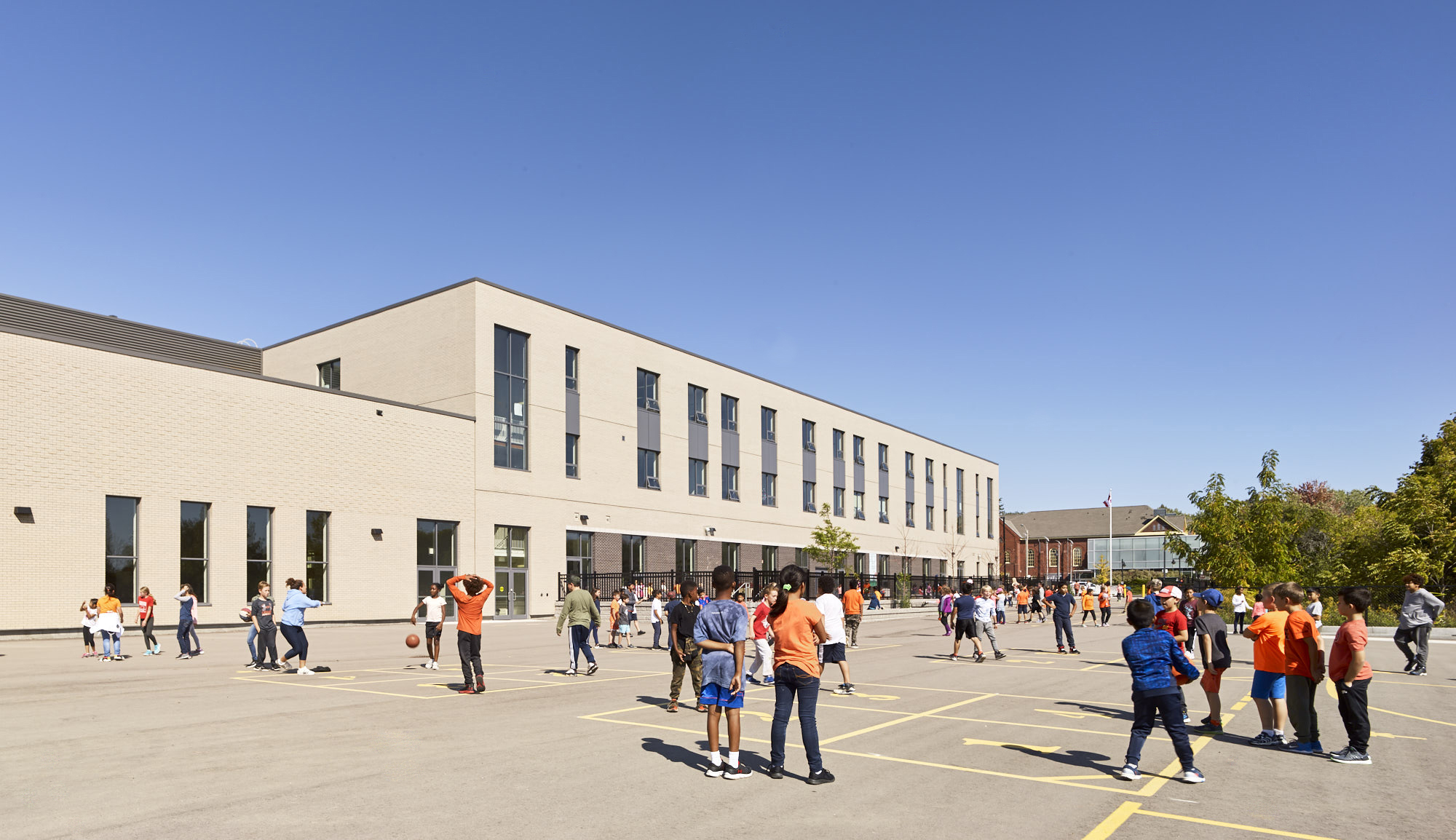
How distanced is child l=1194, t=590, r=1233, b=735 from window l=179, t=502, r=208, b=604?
95.9ft

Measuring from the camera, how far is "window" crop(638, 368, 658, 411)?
4912cm

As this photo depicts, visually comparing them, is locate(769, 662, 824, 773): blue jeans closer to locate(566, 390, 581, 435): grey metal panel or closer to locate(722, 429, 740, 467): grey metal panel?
locate(566, 390, 581, 435): grey metal panel

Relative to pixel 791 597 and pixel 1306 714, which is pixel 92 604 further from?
pixel 1306 714

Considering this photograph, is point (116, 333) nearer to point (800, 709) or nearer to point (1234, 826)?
point (800, 709)

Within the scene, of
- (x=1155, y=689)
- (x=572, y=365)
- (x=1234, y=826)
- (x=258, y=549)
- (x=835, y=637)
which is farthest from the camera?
(x=572, y=365)

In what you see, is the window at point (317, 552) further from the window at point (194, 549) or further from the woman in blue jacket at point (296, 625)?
the woman in blue jacket at point (296, 625)

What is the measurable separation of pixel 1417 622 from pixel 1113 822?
15.1 m

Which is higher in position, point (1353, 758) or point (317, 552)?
point (317, 552)

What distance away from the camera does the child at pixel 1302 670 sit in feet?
32.8

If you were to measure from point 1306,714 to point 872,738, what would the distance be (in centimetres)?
438

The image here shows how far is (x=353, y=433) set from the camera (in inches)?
1428

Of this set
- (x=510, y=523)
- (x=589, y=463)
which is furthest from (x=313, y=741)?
(x=589, y=463)

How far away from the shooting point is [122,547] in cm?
2945

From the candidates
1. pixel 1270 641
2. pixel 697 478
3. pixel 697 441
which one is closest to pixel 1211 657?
pixel 1270 641
